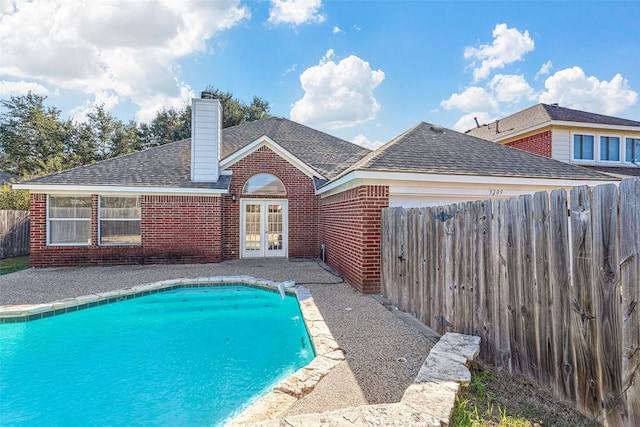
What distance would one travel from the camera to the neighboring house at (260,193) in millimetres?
7602

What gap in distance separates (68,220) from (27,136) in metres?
Answer: 25.0

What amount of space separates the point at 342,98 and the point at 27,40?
1434 centimetres

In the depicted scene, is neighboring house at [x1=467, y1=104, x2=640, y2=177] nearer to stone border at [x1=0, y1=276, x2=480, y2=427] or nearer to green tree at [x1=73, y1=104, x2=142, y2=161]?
stone border at [x1=0, y1=276, x2=480, y2=427]

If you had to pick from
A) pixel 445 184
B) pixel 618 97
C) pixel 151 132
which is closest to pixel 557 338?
pixel 445 184

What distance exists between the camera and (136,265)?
1156cm

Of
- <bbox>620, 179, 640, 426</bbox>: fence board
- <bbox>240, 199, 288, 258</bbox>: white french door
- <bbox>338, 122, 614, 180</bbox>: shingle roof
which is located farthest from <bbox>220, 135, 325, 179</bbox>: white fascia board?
<bbox>620, 179, 640, 426</bbox>: fence board

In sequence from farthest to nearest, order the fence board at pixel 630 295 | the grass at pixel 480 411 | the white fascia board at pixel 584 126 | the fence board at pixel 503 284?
the white fascia board at pixel 584 126 < the fence board at pixel 503 284 < the grass at pixel 480 411 < the fence board at pixel 630 295

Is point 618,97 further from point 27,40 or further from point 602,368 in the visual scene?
point 27,40

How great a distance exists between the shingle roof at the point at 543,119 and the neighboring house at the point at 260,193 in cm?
702

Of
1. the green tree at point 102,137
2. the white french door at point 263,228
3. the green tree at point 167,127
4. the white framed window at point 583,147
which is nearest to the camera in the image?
the white french door at point 263,228

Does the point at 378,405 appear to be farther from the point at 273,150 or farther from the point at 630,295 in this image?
the point at 273,150

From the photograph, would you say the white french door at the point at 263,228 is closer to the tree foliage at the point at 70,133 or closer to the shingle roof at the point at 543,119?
the shingle roof at the point at 543,119

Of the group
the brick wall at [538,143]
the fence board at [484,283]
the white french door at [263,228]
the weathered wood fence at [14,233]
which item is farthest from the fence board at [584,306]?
the weathered wood fence at [14,233]

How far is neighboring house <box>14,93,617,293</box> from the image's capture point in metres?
7.60
